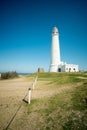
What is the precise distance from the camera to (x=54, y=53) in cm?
5325

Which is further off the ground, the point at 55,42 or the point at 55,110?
the point at 55,42

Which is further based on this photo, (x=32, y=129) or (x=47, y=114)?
(x=47, y=114)

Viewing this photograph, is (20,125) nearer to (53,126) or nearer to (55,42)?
(53,126)

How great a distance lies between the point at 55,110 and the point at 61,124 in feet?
6.18

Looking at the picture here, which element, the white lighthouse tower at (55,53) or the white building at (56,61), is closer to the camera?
the white building at (56,61)

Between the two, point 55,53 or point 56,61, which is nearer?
point 56,61

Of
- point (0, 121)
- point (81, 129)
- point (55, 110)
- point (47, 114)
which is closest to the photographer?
point (81, 129)

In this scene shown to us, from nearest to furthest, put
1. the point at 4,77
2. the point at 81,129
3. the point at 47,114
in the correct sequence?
the point at 81,129 < the point at 47,114 < the point at 4,77

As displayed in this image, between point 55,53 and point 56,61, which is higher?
point 55,53

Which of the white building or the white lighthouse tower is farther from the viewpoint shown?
the white lighthouse tower

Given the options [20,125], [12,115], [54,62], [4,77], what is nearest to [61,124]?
[20,125]

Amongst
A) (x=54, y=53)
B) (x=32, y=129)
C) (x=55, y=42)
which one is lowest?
(x=32, y=129)

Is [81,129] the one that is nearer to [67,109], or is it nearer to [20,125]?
[67,109]

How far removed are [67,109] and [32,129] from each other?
3.12 m
